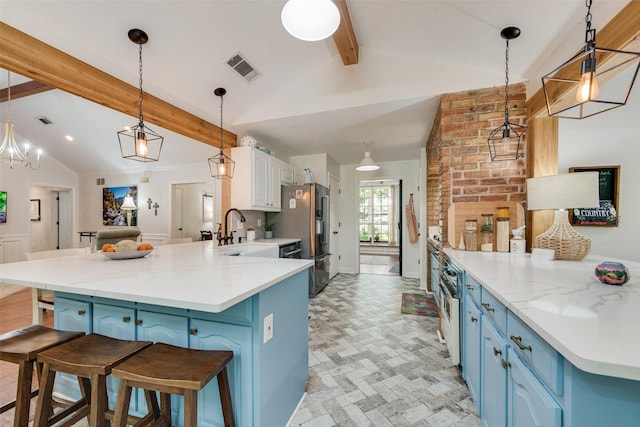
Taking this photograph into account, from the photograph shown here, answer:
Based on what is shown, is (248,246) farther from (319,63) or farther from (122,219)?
(122,219)

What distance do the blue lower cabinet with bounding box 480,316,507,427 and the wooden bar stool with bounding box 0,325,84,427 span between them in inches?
82.6

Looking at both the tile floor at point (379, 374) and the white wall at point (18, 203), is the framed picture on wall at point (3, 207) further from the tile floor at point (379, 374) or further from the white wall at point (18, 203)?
the tile floor at point (379, 374)

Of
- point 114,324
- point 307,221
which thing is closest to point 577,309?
point 114,324

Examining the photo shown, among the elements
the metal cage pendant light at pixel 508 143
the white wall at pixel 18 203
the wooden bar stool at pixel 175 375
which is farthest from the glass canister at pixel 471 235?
the white wall at pixel 18 203

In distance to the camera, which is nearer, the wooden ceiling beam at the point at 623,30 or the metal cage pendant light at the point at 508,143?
the wooden ceiling beam at the point at 623,30

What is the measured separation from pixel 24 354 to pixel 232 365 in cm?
94

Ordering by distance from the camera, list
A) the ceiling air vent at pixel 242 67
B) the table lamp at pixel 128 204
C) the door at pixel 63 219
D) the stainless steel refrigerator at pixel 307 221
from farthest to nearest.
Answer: the door at pixel 63 219, the table lamp at pixel 128 204, the stainless steel refrigerator at pixel 307 221, the ceiling air vent at pixel 242 67

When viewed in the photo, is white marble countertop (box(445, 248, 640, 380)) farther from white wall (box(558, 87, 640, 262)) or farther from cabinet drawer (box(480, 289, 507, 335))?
white wall (box(558, 87, 640, 262))

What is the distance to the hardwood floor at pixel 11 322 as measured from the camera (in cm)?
175

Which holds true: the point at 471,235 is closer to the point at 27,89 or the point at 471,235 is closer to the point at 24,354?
the point at 24,354

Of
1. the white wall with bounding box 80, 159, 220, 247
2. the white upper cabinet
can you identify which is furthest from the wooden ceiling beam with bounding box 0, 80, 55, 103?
the white upper cabinet

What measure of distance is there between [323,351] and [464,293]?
4.35 ft

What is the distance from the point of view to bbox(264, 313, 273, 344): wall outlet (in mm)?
1297

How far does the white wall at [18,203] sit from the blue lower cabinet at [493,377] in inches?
324
